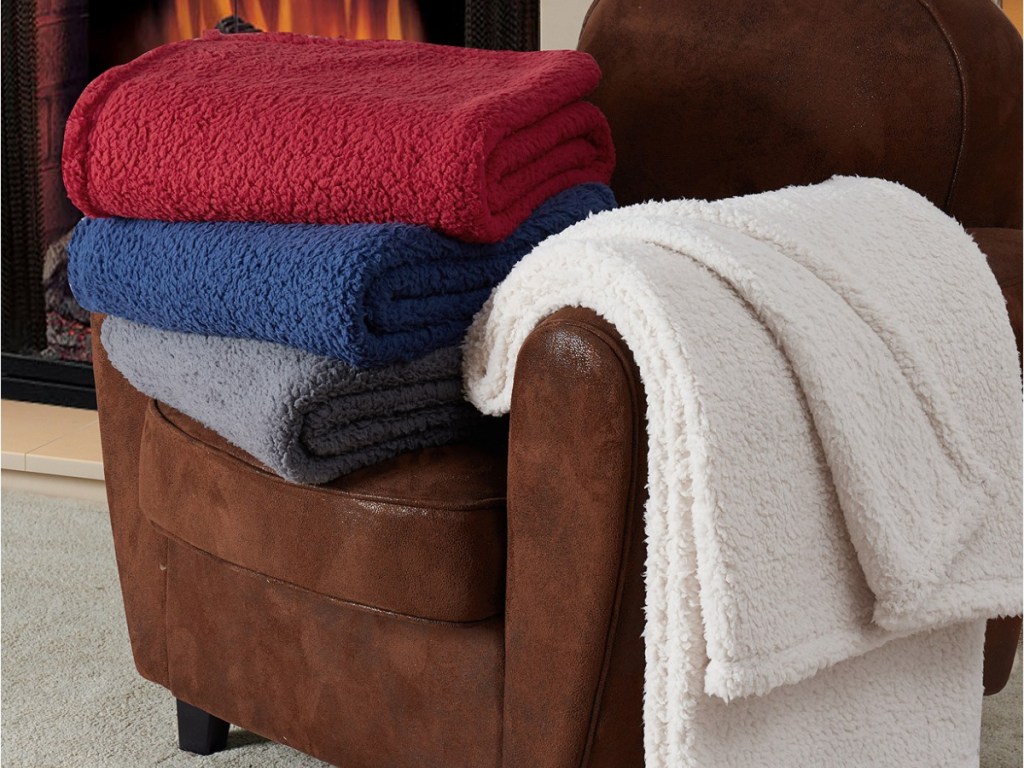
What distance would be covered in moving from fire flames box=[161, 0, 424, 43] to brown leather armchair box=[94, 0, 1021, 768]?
73 centimetres

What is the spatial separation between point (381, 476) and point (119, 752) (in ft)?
1.71

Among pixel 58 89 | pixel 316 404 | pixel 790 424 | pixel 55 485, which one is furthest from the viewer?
pixel 58 89

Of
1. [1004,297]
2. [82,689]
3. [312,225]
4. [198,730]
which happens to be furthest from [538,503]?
[82,689]

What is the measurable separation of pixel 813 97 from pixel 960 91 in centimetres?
14

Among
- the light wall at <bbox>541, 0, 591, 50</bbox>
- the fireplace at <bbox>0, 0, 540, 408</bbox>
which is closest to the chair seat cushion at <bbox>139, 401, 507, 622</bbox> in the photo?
the light wall at <bbox>541, 0, 591, 50</bbox>

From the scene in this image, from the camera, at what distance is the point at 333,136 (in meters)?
0.86

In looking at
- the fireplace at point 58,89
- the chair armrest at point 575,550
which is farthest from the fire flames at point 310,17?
the chair armrest at point 575,550

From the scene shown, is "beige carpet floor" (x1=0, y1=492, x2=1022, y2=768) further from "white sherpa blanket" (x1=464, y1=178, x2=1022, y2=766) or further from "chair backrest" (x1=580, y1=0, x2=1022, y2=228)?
"chair backrest" (x1=580, y1=0, x2=1022, y2=228)

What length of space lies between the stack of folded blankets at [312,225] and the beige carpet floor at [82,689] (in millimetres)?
390

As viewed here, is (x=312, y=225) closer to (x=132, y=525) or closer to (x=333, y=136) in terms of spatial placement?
(x=333, y=136)

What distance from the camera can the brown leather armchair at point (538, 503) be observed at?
737 millimetres

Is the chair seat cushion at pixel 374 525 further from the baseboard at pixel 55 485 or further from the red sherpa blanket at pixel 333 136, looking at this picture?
the baseboard at pixel 55 485

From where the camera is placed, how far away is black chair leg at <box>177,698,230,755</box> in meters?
1.13

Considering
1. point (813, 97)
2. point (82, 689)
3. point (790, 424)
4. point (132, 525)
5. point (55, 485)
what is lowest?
point (55, 485)
